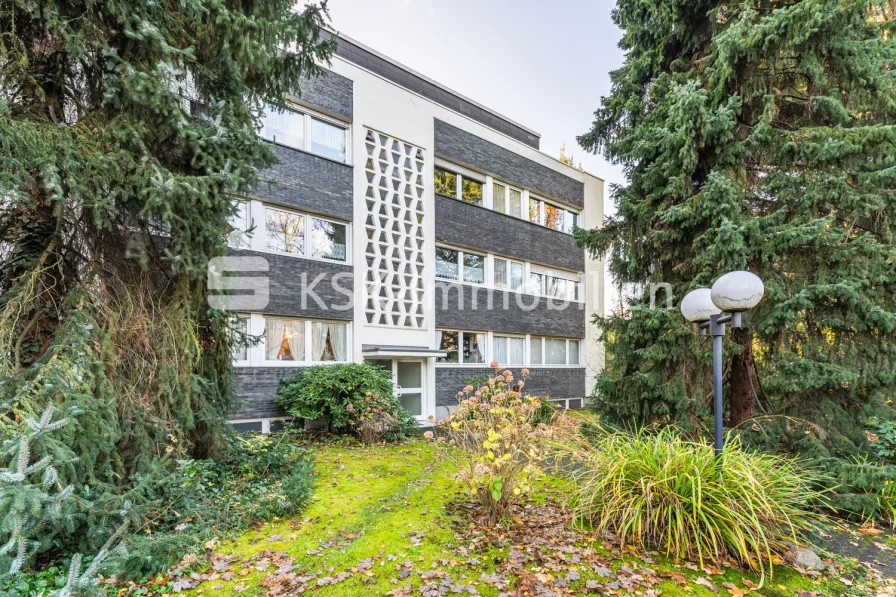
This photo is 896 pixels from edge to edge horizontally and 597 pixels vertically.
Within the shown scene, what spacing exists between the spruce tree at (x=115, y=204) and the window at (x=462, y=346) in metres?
8.56

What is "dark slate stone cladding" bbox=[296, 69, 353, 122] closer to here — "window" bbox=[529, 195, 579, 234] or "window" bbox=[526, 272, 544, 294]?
"window" bbox=[529, 195, 579, 234]

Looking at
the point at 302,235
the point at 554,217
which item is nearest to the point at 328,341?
the point at 302,235

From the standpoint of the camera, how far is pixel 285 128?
34.7ft

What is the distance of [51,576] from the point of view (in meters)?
3.38

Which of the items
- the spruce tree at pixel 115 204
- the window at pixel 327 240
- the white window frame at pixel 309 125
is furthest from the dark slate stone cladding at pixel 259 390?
the white window frame at pixel 309 125

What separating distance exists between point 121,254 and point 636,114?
7957 millimetres

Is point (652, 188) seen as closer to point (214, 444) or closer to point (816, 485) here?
point (816, 485)

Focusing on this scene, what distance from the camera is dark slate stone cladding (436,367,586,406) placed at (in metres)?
13.1

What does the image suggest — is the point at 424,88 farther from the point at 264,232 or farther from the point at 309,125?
the point at 264,232

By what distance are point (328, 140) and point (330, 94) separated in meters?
1.10

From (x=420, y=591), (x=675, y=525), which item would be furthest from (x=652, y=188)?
(x=420, y=591)

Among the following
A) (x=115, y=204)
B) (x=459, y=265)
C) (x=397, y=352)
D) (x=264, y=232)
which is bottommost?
(x=397, y=352)

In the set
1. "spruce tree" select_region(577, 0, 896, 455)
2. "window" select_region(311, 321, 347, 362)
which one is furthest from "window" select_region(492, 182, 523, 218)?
"spruce tree" select_region(577, 0, 896, 455)

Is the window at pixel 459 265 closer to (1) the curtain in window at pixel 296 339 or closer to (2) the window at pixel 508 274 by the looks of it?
(2) the window at pixel 508 274
